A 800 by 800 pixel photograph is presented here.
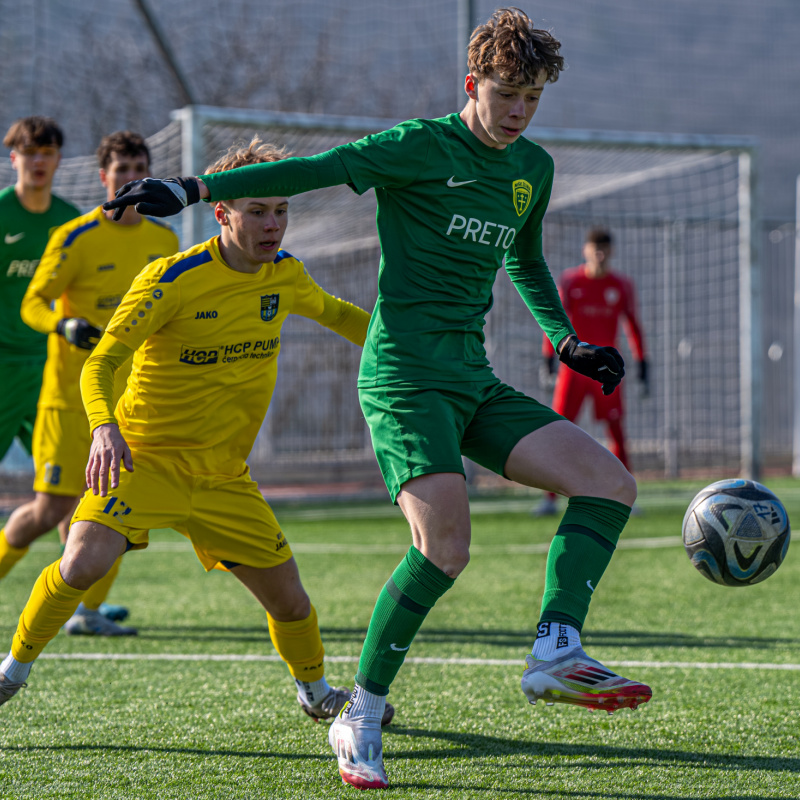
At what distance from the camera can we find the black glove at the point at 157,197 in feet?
7.93

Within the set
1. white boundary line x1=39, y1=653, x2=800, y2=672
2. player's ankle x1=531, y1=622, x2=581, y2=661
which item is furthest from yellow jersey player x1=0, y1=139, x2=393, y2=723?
white boundary line x1=39, y1=653, x2=800, y2=672

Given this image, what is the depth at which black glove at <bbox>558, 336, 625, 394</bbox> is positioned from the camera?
300 cm

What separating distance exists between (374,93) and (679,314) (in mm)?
6919

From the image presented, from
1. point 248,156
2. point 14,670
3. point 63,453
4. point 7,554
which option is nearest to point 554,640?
point 14,670

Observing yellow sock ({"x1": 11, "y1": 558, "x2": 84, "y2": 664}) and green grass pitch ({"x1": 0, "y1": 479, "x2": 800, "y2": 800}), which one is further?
yellow sock ({"x1": 11, "y1": 558, "x2": 84, "y2": 664})

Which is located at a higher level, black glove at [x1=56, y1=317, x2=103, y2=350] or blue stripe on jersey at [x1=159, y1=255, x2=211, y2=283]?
blue stripe on jersey at [x1=159, y1=255, x2=211, y2=283]

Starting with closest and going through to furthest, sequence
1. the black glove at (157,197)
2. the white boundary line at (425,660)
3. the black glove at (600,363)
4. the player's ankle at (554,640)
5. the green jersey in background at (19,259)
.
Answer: the black glove at (157,197), the player's ankle at (554,640), the black glove at (600,363), the white boundary line at (425,660), the green jersey in background at (19,259)

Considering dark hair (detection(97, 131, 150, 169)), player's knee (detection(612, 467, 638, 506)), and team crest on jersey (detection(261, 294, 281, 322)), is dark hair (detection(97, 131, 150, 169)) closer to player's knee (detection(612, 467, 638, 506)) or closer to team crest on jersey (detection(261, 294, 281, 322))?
team crest on jersey (detection(261, 294, 281, 322))

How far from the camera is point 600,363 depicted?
9.86 ft

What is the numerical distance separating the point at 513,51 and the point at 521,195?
0.42 metres

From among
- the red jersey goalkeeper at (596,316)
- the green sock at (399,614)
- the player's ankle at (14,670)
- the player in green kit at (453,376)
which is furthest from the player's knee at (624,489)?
the red jersey goalkeeper at (596,316)

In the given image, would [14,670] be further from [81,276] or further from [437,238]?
[81,276]

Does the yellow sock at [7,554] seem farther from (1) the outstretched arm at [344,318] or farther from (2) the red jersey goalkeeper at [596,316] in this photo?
(2) the red jersey goalkeeper at [596,316]

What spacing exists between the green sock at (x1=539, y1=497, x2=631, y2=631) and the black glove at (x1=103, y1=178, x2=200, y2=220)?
4.10 feet
